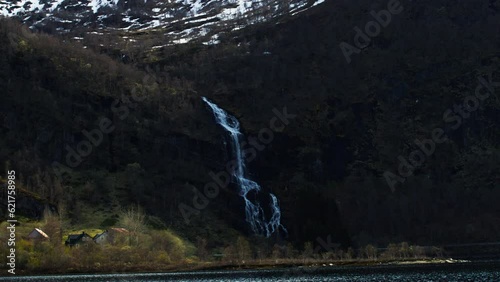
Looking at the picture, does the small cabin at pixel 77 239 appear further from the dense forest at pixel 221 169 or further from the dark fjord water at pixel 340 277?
the dark fjord water at pixel 340 277

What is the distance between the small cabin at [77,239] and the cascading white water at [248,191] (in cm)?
4826

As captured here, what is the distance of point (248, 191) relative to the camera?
16775cm

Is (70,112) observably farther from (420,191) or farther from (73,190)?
(420,191)

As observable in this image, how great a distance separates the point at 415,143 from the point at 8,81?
436 ft

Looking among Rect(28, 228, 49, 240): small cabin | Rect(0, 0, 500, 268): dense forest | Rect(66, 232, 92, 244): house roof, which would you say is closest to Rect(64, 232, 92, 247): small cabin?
Rect(66, 232, 92, 244): house roof

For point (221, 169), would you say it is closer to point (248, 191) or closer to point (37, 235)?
point (248, 191)

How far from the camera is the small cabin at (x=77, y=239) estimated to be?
118838 mm

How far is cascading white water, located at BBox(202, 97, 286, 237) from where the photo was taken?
518 feet

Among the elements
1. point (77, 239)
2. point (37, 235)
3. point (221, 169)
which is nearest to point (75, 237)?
point (77, 239)

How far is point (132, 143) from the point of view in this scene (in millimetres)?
185250

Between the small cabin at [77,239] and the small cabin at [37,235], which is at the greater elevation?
the small cabin at [37,235]

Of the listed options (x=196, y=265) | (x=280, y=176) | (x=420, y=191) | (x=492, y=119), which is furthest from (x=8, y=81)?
(x=492, y=119)

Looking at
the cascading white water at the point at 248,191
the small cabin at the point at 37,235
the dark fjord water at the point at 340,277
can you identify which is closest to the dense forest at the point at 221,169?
the cascading white water at the point at 248,191

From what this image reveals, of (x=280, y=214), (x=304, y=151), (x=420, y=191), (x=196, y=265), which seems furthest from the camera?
(x=304, y=151)
